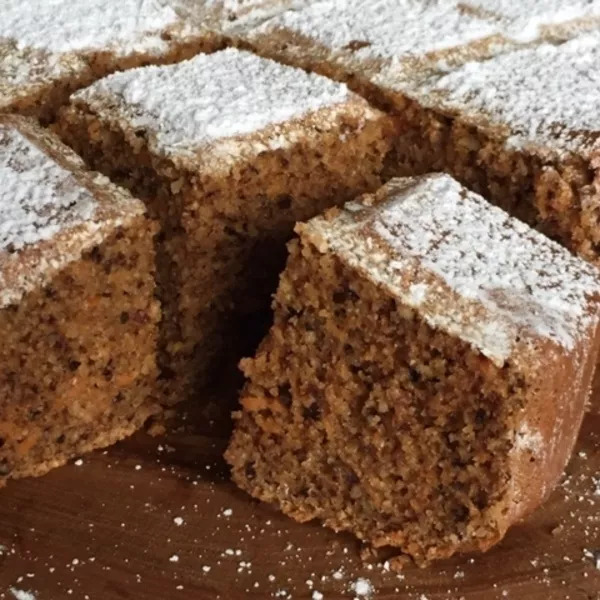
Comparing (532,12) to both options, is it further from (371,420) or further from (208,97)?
(371,420)

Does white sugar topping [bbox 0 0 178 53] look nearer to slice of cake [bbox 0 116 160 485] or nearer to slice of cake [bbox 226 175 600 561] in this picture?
slice of cake [bbox 0 116 160 485]

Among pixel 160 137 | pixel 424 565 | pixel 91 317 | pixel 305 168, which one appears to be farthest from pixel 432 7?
pixel 424 565

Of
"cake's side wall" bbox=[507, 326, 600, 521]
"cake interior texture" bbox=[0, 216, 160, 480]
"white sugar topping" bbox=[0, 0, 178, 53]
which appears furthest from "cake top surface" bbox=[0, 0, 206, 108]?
"cake's side wall" bbox=[507, 326, 600, 521]

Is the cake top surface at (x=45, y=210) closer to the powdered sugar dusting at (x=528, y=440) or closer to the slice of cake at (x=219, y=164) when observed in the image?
the slice of cake at (x=219, y=164)

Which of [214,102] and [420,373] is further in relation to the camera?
[214,102]

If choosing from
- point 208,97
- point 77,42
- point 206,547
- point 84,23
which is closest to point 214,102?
point 208,97

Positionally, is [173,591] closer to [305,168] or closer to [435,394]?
[435,394]
